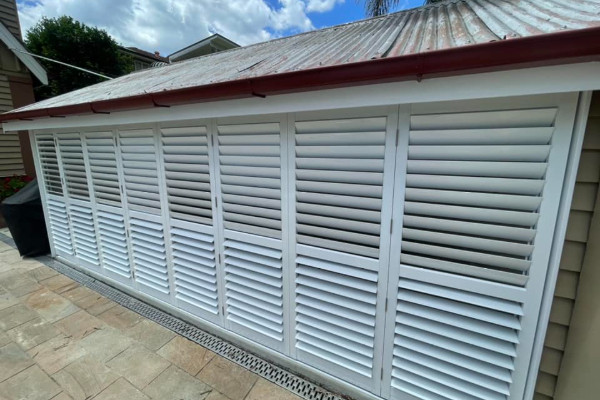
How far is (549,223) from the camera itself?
1351 mm

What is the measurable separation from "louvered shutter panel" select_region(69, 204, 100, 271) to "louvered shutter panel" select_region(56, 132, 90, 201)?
0.70ft

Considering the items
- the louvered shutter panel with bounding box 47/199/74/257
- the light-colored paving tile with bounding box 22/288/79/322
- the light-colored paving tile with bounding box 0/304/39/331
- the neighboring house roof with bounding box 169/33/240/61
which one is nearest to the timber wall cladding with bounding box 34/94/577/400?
the light-colored paving tile with bounding box 22/288/79/322

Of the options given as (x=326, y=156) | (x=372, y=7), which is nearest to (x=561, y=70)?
(x=326, y=156)

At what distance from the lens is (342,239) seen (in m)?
1.91

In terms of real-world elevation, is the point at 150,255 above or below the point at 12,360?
above

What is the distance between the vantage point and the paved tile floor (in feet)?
7.08

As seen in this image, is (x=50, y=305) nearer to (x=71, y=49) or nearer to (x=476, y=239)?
(x=476, y=239)

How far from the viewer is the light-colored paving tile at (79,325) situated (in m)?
2.83

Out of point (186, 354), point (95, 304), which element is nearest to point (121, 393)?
point (186, 354)

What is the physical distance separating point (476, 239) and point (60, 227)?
18.4 feet

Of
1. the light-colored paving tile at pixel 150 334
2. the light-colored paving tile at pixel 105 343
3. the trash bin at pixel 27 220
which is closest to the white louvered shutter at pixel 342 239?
the light-colored paving tile at pixel 150 334

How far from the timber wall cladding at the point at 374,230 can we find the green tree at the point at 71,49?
513 inches

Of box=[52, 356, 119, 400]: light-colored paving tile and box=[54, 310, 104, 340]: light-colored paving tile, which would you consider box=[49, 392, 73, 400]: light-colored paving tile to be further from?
box=[54, 310, 104, 340]: light-colored paving tile

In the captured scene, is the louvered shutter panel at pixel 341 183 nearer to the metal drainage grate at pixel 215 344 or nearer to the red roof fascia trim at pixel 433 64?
the red roof fascia trim at pixel 433 64
